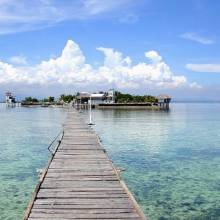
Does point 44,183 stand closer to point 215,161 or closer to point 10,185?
point 10,185

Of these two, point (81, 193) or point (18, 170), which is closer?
point (81, 193)

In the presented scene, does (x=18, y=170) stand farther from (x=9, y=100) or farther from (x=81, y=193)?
(x=9, y=100)

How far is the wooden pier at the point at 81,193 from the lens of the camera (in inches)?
380

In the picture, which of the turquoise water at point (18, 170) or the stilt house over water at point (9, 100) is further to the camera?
the stilt house over water at point (9, 100)

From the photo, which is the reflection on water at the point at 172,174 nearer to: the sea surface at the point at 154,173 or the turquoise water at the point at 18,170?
the sea surface at the point at 154,173

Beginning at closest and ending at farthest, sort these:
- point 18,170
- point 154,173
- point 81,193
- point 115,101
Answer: point 81,193
point 154,173
point 18,170
point 115,101

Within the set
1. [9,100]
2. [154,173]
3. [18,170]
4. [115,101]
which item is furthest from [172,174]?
[9,100]

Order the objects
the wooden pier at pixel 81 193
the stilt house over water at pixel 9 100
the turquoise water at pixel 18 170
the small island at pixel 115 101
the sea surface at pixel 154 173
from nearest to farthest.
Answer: the wooden pier at pixel 81 193
the sea surface at pixel 154 173
the turquoise water at pixel 18 170
the small island at pixel 115 101
the stilt house over water at pixel 9 100

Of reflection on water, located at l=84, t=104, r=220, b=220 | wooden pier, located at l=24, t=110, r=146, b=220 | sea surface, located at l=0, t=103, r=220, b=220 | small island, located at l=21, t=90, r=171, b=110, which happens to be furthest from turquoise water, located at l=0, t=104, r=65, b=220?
small island, located at l=21, t=90, r=171, b=110

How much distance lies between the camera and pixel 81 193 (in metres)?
11.5

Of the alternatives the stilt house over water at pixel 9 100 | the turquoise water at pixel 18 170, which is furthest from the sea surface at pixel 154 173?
the stilt house over water at pixel 9 100

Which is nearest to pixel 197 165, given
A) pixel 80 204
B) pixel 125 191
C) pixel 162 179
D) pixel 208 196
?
pixel 162 179

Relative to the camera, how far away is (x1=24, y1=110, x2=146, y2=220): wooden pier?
31.7 feet

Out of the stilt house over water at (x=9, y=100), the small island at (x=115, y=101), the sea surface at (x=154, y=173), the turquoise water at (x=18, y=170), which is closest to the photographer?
the sea surface at (x=154, y=173)
